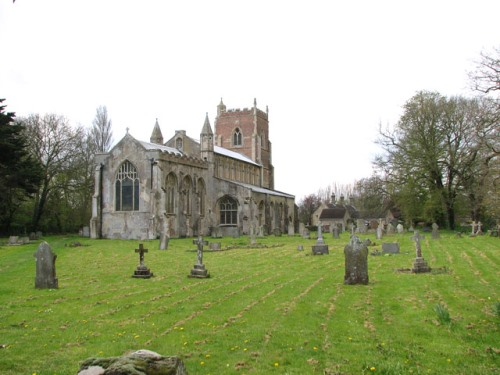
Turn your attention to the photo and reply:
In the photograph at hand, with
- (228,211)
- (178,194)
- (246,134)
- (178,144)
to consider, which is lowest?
(228,211)

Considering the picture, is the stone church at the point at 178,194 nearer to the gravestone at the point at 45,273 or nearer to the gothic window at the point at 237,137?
the gothic window at the point at 237,137

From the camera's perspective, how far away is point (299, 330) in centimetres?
748

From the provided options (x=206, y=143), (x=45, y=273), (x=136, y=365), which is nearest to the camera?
(x=136, y=365)

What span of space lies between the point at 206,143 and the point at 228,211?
675cm

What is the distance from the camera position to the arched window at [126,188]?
120ft

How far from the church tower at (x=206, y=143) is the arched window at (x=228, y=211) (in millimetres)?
4006

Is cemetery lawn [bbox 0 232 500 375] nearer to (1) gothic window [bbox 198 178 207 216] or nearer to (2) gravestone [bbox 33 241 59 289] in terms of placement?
(2) gravestone [bbox 33 241 59 289]

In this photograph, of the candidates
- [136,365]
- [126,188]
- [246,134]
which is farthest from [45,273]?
[246,134]

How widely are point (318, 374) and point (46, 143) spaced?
4073cm

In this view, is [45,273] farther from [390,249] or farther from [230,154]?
[230,154]

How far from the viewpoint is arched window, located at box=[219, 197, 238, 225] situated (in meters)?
44.0

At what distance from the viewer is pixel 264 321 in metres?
8.09

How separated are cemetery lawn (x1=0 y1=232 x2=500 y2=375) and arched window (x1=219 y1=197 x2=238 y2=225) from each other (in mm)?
29458

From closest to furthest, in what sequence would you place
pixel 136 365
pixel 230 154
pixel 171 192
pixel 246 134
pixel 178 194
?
1. pixel 136 365
2. pixel 171 192
3. pixel 178 194
4. pixel 230 154
5. pixel 246 134
